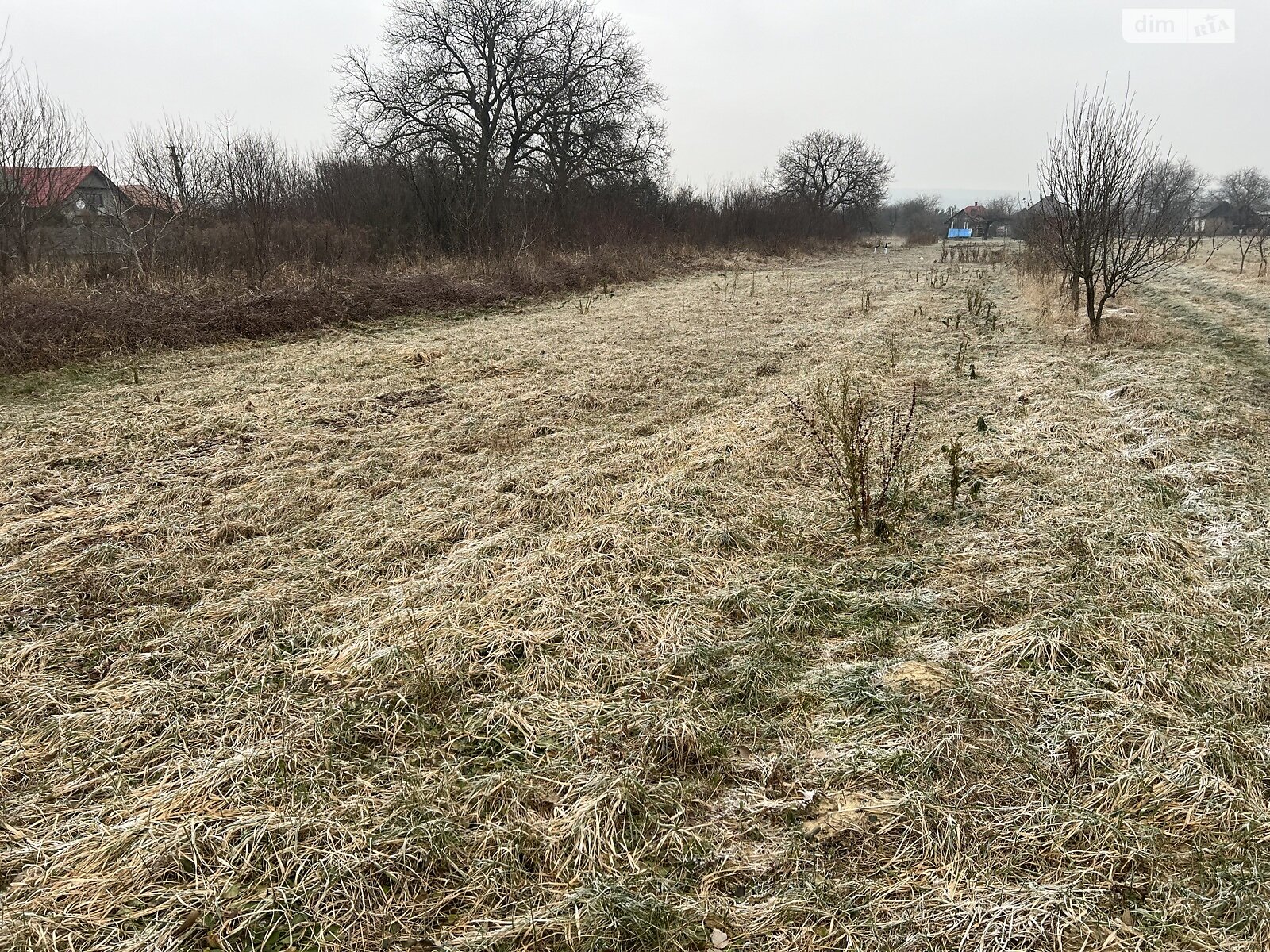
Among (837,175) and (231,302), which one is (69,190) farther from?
(837,175)

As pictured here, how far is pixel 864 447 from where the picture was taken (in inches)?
178

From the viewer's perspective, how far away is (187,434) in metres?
5.52

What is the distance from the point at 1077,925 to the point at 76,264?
601 inches

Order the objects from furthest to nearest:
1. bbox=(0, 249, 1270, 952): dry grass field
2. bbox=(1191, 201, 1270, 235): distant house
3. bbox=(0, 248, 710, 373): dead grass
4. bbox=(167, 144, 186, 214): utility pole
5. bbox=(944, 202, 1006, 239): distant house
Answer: bbox=(944, 202, 1006, 239): distant house < bbox=(1191, 201, 1270, 235): distant house < bbox=(167, 144, 186, 214): utility pole < bbox=(0, 248, 710, 373): dead grass < bbox=(0, 249, 1270, 952): dry grass field

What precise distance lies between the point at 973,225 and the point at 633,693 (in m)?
77.1

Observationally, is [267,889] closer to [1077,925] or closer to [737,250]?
[1077,925]

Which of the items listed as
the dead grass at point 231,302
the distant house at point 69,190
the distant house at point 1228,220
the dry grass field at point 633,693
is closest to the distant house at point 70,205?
the distant house at point 69,190

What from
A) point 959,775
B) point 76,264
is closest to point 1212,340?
A: point 959,775

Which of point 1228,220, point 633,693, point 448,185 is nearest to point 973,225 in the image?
point 1228,220

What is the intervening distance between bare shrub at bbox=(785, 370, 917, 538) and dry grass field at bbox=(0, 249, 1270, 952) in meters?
0.18

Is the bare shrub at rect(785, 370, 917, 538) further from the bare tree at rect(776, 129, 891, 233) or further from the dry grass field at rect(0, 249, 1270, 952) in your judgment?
the bare tree at rect(776, 129, 891, 233)

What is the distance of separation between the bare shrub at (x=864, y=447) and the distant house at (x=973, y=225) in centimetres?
5729

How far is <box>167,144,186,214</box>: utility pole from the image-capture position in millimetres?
13711

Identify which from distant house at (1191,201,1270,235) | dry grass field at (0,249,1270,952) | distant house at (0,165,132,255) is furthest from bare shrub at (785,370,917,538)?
distant house at (1191,201,1270,235)
